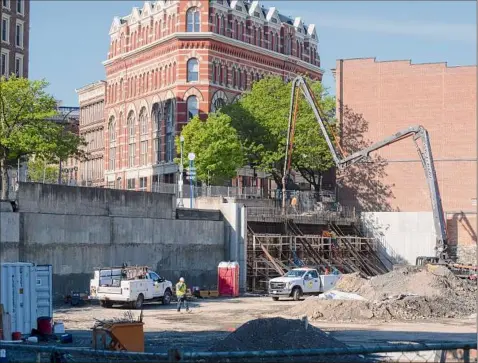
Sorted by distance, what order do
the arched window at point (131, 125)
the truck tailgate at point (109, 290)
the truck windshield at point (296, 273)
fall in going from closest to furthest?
the truck tailgate at point (109, 290) → the truck windshield at point (296, 273) → the arched window at point (131, 125)

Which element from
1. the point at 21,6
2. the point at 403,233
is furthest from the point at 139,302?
the point at 21,6

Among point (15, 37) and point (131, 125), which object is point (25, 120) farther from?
point (131, 125)

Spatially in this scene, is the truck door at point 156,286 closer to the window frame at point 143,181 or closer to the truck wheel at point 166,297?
the truck wheel at point 166,297

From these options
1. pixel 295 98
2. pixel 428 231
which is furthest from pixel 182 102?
pixel 428 231

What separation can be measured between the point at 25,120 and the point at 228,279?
2040 cm

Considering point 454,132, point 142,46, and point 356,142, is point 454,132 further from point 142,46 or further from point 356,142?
point 142,46

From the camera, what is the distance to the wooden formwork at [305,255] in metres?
60.1

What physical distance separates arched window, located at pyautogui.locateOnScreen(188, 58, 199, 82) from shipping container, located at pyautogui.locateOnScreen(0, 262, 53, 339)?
64627 mm

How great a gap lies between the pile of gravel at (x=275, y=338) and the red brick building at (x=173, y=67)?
6737 cm

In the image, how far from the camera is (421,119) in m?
77.1

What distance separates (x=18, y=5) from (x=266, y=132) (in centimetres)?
2707

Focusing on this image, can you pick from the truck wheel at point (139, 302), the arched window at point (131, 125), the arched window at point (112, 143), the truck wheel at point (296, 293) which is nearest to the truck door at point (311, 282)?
the truck wheel at point (296, 293)

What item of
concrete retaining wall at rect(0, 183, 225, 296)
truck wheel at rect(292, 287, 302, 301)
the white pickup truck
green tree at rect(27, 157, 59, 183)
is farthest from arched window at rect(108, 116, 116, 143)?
truck wheel at rect(292, 287, 302, 301)

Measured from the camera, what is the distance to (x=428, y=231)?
7275 cm
